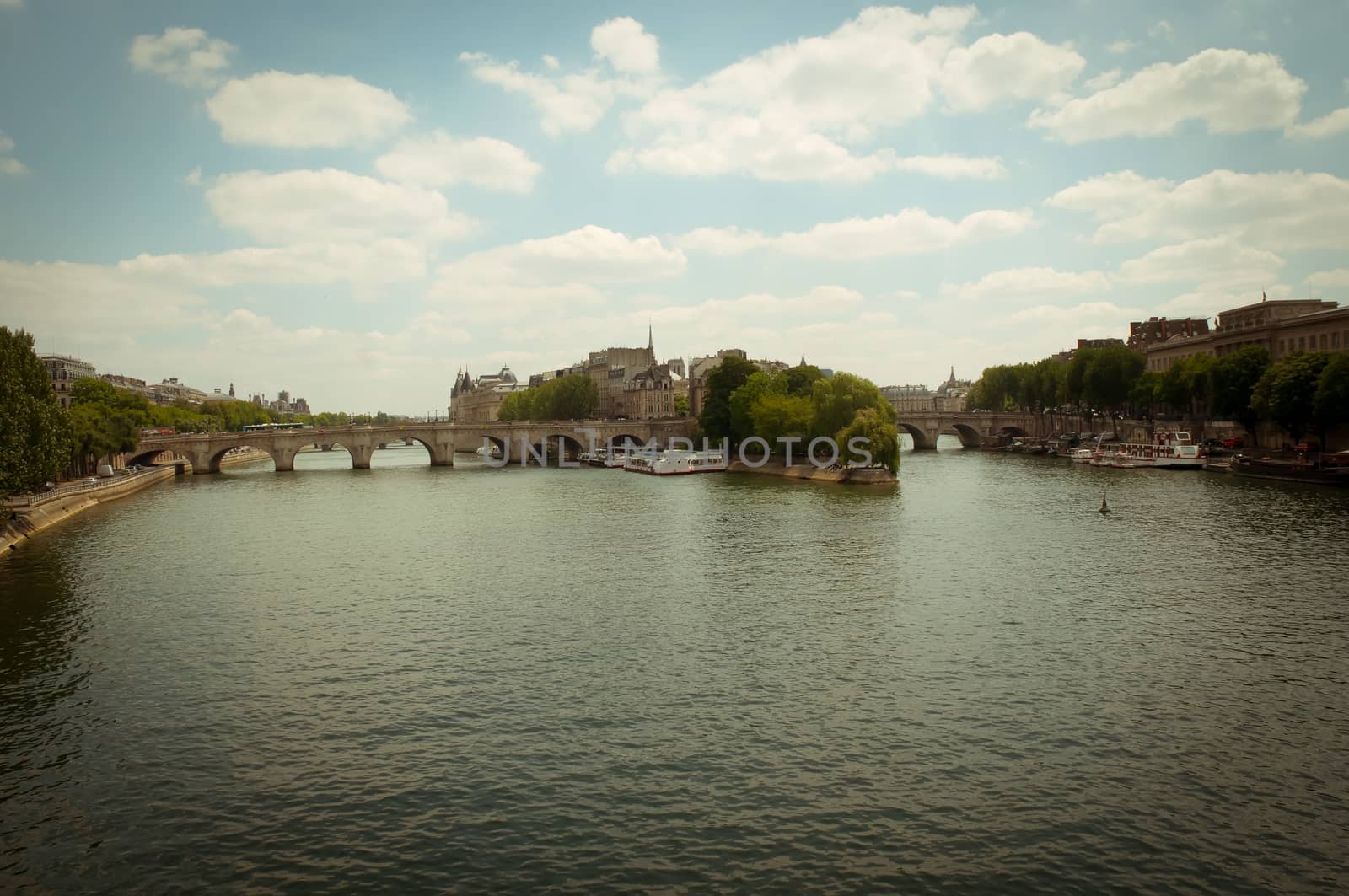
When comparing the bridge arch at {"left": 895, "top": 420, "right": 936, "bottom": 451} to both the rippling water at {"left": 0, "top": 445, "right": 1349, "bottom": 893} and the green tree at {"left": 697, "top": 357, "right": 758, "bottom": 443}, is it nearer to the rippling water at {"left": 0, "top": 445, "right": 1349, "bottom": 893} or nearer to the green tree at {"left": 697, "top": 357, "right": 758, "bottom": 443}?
the green tree at {"left": 697, "top": 357, "right": 758, "bottom": 443}

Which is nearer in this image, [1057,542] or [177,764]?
[177,764]

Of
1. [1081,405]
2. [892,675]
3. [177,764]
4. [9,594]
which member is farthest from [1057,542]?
[1081,405]

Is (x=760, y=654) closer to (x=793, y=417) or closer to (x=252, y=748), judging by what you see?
(x=252, y=748)

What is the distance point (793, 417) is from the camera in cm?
8344

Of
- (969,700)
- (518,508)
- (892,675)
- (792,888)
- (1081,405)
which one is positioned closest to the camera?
(792,888)

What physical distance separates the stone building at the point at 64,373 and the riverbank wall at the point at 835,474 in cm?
9193

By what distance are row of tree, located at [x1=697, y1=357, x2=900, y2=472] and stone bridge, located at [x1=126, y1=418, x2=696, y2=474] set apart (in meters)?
20.9

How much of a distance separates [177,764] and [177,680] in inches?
227

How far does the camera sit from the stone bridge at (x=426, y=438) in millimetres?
100188

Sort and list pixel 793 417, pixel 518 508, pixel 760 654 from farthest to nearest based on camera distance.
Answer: pixel 793 417
pixel 518 508
pixel 760 654

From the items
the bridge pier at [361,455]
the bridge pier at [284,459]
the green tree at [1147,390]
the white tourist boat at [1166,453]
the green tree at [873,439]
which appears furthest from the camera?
the bridge pier at [361,455]

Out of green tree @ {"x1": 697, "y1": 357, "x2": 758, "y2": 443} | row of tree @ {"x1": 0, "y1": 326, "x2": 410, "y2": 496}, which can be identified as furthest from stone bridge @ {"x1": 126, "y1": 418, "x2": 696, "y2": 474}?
green tree @ {"x1": 697, "y1": 357, "x2": 758, "y2": 443}

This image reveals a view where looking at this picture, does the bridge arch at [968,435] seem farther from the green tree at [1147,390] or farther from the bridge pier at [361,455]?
the bridge pier at [361,455]

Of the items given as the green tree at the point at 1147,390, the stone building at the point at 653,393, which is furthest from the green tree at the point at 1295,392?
the stone building at the point at 653,393
